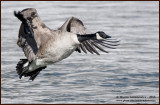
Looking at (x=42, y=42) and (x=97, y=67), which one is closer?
(x=42, y=42)

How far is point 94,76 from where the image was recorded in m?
11.1

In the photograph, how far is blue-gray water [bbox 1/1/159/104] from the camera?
9867 mm

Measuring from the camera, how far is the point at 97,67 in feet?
39.0

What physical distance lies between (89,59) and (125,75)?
1784mm

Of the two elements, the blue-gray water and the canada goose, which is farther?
the blue-gray water

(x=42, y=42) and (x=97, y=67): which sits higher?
(x=42, y=42)

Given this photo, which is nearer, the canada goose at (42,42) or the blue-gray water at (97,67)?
the canada goose at (42,42)

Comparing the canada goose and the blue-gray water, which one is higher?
the canada goose

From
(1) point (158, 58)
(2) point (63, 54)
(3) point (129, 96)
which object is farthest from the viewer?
A: (1) point (158, 58)

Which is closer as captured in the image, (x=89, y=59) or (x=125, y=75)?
(x=125, y=75)

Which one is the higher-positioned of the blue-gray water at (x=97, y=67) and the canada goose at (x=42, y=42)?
the canada goose at (x=42, y=42)

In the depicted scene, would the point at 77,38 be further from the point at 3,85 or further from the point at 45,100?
the point at 3,85

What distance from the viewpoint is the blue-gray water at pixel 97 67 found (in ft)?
32.4

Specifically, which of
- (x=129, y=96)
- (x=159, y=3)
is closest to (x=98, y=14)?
(x=159, y=3)
